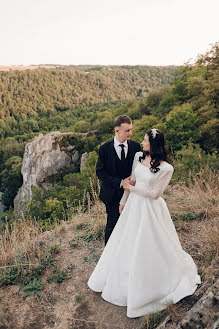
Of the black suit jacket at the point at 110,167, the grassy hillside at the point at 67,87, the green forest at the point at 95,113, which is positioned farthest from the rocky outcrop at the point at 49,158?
the grassy hillside at the point at 67,87

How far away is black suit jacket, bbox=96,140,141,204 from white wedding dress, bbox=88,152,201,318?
16.2 inches

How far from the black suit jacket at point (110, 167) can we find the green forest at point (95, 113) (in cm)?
144

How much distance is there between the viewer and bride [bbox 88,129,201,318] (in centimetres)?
291

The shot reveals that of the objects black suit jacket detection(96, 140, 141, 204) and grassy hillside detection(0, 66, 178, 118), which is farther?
grassy hillside detection(0, 66, 178, 118)

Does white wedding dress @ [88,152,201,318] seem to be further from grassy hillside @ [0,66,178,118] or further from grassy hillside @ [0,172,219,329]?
grassy hillside @ [0,66,178,118]

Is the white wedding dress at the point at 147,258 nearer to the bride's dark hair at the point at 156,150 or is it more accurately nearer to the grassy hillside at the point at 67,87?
the bride's dark hair at the point at 156,150

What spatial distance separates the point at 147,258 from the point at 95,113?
73535 mm

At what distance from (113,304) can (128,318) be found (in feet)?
0.84

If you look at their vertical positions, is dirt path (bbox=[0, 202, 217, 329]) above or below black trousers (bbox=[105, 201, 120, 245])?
below

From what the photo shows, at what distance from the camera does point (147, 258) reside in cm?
296

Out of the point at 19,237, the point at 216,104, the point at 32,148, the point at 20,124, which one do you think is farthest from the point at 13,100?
the point at 19,237

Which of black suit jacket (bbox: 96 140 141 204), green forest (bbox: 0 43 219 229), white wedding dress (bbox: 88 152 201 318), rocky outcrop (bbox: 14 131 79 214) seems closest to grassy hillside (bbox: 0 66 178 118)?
green forest (bbox: 0 43 219 229)

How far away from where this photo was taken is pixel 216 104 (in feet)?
65.3

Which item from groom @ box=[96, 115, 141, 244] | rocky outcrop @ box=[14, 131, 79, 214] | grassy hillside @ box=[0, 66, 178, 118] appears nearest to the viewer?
groom @ box=[96, 115, 141, 244]
